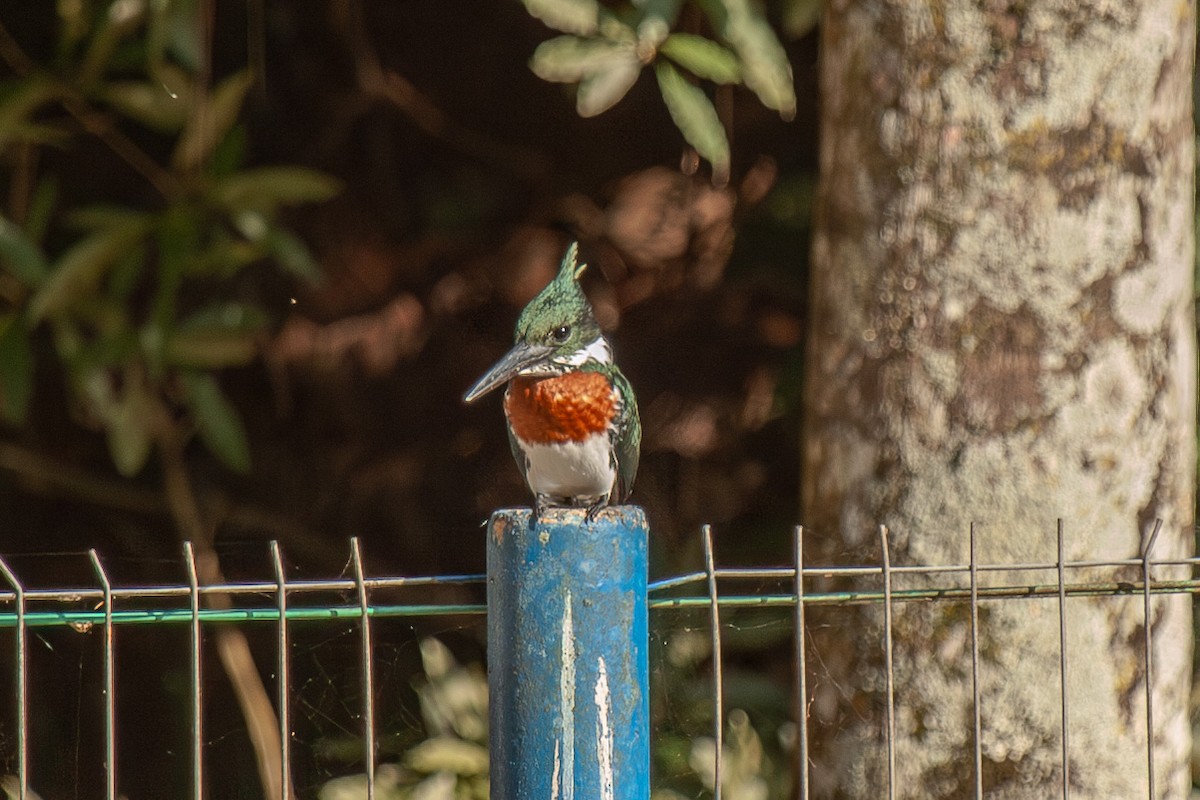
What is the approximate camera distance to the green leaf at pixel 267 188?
365 cm

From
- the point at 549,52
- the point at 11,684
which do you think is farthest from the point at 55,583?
the point at 549,52

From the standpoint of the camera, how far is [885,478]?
2867 millimetres

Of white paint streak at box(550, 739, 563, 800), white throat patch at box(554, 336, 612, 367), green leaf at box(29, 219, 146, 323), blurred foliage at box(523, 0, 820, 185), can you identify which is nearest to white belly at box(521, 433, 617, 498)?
white throat patch at box(554, 336, 612, 367)

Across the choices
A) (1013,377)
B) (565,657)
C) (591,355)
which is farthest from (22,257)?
(1013,377)

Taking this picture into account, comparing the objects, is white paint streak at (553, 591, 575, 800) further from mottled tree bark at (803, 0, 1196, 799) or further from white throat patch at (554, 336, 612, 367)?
mottled tree bark at (803, 0, 1196, 799)

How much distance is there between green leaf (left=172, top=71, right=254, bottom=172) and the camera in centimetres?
381

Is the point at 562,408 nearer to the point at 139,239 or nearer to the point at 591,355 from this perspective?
the point at 591,355

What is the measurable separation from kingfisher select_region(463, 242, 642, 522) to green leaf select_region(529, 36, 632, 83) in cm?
52

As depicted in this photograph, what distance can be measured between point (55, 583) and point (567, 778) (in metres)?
1.45

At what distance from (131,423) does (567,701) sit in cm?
203

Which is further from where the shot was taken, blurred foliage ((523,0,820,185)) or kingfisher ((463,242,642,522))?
blurred foliage ((523,0,820,185))

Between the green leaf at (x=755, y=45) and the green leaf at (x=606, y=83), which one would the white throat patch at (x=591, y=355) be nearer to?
the green leaf at (x=606, y=83)

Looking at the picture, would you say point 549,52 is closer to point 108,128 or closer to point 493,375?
point 493,375

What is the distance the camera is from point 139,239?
3697 mm
